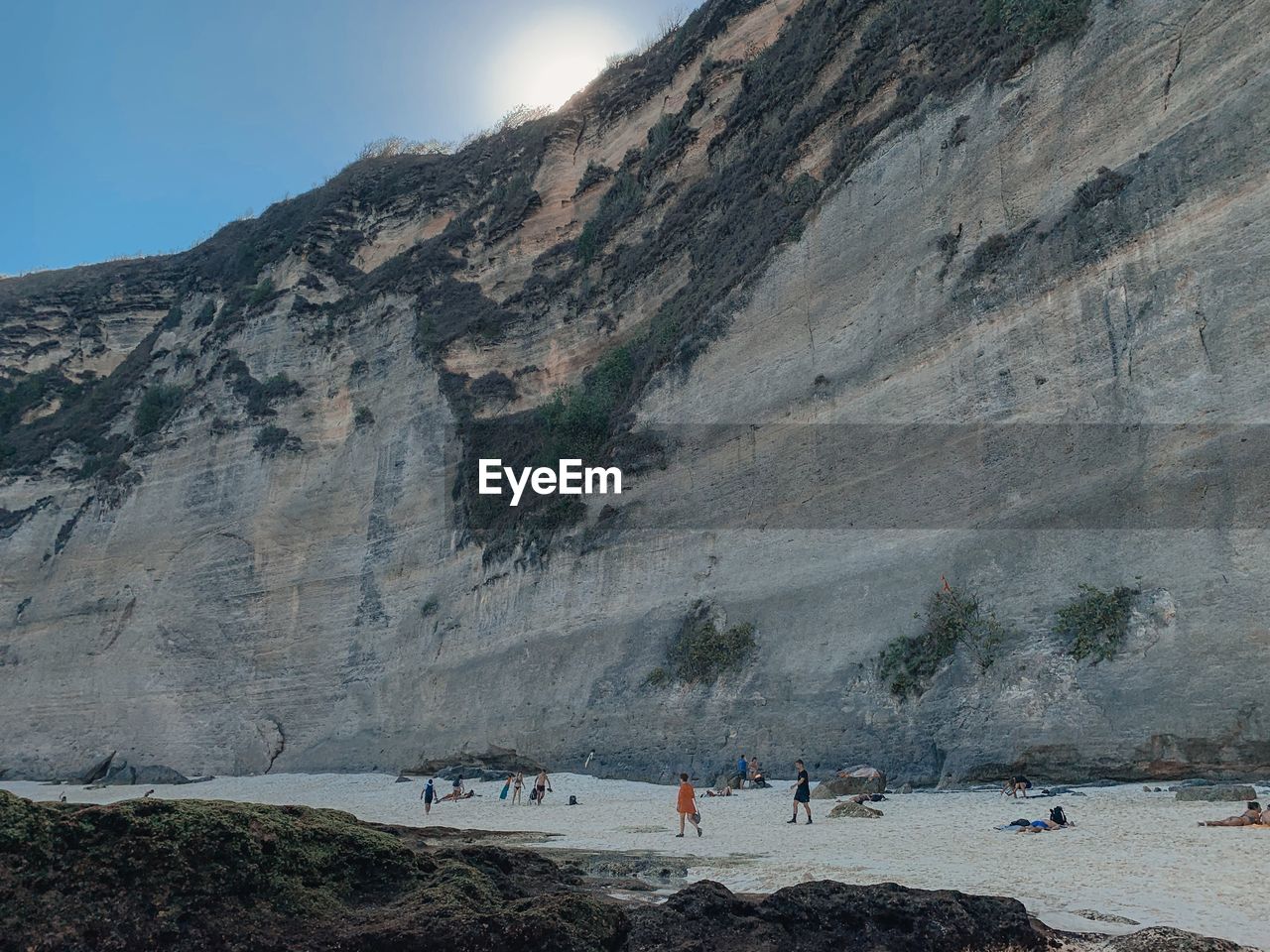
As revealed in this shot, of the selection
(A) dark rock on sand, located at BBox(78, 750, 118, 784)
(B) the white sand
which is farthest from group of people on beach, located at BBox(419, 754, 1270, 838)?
(A) dark rock on sand, located at BBox(78, 750, 118, 784)

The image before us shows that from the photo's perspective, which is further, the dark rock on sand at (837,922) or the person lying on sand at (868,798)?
the person lying on sand at (868,798)

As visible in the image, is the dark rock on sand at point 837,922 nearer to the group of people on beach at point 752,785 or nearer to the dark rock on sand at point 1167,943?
the dark rock on sand at point 1167,943

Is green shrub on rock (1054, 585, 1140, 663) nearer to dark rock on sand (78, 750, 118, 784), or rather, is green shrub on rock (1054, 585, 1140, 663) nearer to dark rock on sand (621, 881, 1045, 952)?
dark rock on sand (621, 881, 1045, 952)

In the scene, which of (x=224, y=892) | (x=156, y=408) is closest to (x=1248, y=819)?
(x=224, y=892)

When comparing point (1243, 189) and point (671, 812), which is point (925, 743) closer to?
point (671, 812)

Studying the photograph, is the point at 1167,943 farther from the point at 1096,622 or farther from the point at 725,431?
the point at 725,431

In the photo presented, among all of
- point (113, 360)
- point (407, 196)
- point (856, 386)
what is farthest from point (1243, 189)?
point (113, 360)

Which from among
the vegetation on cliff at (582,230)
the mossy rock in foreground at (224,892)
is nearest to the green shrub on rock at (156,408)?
the vegetation on cliff at (582,230)
